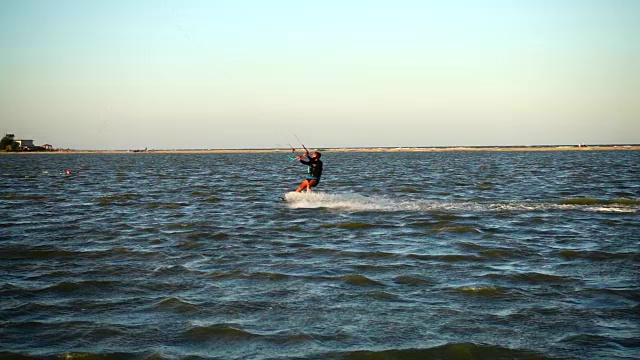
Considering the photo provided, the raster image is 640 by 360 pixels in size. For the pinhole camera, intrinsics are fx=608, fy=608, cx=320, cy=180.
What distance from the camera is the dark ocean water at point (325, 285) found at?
25.6 feet

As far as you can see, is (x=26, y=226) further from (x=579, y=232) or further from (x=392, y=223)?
(x=579, y=232)

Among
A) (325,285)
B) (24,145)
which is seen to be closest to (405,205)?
(325,285)

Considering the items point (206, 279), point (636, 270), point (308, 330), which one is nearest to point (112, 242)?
point (206, 279)

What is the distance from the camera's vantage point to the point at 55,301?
982cm

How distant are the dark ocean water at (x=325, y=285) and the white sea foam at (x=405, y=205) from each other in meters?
0.94

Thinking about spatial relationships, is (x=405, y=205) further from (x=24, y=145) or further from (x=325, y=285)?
(x=24, y=145)

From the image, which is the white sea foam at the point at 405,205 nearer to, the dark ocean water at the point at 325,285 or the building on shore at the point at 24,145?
the dark ocean water at the point at 325,285

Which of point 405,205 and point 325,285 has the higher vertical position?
point 405,205

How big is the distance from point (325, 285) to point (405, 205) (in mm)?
13385

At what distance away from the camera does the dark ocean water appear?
7789 millimetres

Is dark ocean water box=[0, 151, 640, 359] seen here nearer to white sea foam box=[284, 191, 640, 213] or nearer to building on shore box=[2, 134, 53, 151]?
white sea foam box=[284, 191, 640, 213]

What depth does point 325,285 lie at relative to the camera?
35.1 ft

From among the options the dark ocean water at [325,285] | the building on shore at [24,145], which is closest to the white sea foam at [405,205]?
the dark ocean water at [325,285]

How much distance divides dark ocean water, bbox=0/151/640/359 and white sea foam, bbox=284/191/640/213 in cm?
94
